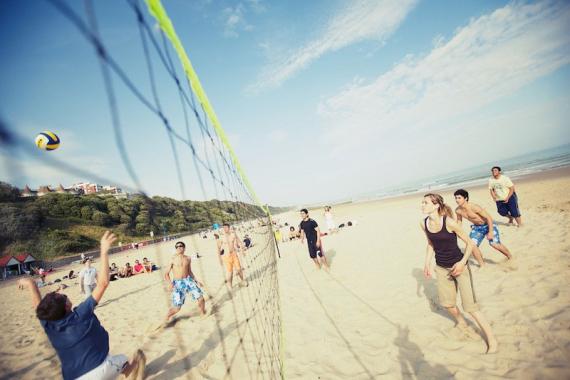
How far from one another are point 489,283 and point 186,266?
5.08 m

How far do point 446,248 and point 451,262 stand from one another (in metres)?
0.16

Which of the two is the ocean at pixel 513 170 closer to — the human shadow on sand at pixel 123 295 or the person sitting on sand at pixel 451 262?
the person sitting on sand at pixel 451 262

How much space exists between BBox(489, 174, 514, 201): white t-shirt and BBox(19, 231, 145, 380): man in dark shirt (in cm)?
775

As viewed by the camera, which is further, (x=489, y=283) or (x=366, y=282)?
(x=366, y=282)

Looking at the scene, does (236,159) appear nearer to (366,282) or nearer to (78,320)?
(366,282)

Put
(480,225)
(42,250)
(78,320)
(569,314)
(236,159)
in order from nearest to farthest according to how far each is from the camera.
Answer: (78,320), (569,314), (480,225), (236,159), (42,250)

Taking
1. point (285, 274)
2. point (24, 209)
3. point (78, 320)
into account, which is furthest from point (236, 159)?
point (24, 209)

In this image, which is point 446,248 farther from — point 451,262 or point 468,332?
point 468,332

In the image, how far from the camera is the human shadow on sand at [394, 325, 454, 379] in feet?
8.91

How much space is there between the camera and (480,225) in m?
4.60

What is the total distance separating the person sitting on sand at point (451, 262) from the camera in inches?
112

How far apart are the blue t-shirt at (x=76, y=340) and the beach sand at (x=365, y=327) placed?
101 cm

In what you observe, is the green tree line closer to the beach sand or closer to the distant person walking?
the beach sand

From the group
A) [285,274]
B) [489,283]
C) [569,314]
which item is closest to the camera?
[569,314]
